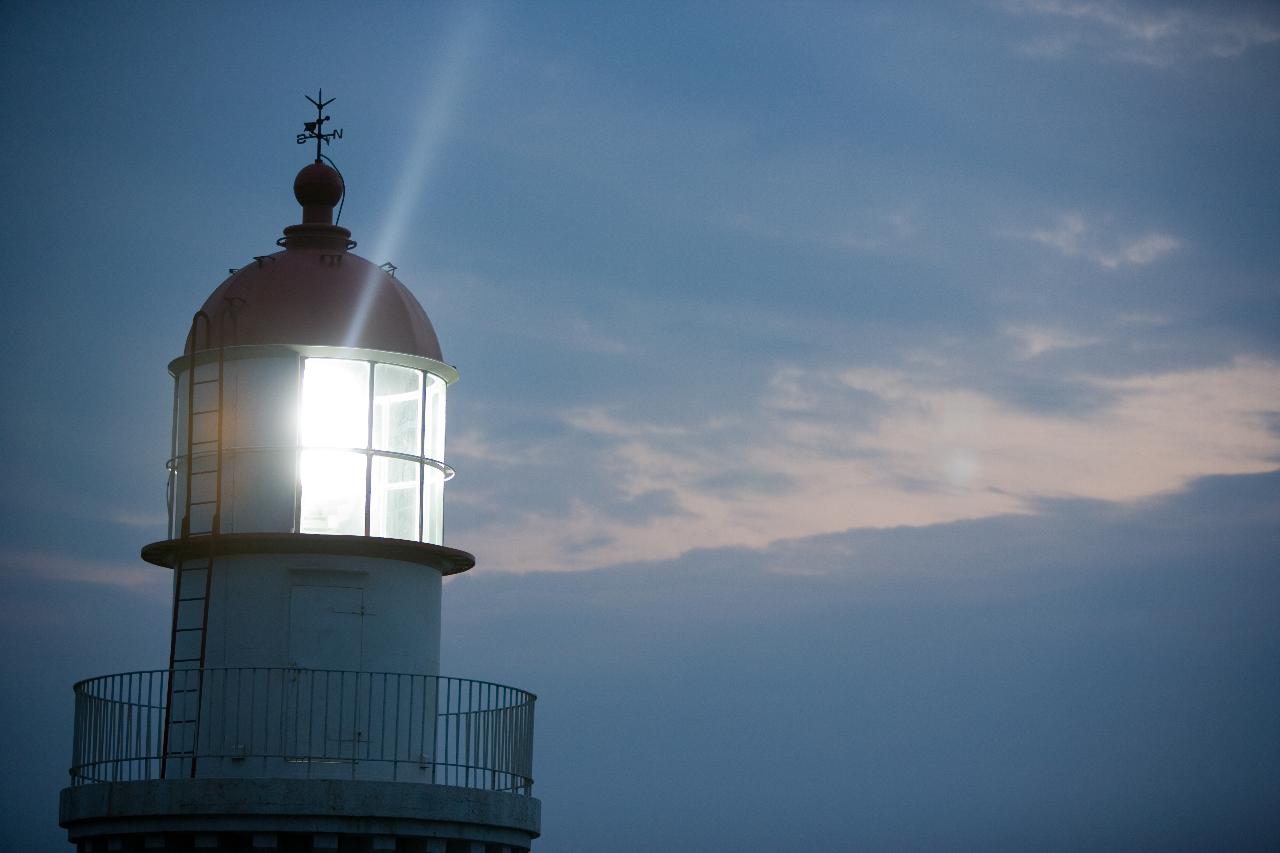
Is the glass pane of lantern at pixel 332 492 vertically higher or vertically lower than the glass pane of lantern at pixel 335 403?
lower

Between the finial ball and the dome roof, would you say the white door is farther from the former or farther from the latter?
the finial ball

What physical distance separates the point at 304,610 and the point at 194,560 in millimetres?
1538

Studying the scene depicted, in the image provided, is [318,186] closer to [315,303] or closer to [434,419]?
[315,303]

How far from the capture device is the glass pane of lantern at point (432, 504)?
22.6 m

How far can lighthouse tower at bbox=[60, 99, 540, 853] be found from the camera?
20.7 metres

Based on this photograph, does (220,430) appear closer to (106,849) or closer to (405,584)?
(405,584)

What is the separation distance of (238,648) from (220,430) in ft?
8.09

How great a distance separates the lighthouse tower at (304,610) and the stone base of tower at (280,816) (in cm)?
2

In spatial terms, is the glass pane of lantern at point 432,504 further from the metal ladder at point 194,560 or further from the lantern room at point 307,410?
the metal ladder at point 194,560

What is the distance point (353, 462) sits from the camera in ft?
72.3

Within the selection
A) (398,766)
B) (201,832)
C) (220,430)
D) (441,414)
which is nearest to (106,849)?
(201,832)

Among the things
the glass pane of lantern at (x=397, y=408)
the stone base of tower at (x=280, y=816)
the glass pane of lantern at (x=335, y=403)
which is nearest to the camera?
the stone base of tower at (x=280, y=816)

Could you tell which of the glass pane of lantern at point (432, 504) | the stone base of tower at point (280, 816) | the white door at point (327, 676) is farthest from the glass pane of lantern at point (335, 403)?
the stone base of tower at point (280, 816)

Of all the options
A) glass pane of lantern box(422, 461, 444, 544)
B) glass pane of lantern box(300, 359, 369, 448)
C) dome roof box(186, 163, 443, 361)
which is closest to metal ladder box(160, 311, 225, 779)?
dome roof box(186, 163, 443, 361)
